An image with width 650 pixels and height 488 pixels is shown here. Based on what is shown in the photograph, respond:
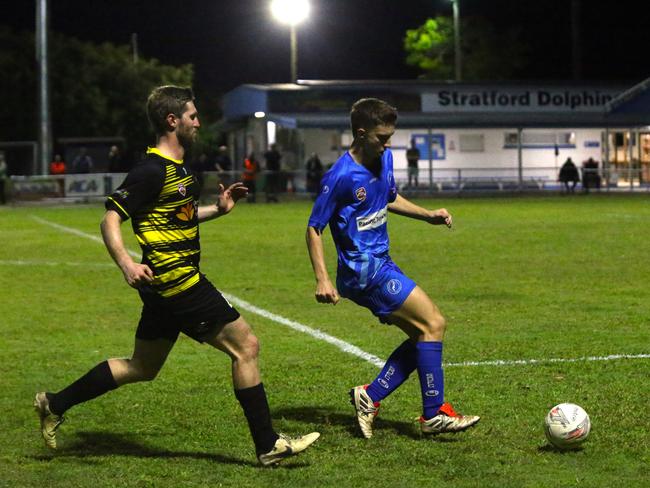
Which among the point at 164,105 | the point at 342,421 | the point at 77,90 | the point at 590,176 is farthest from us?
the point at 77,90

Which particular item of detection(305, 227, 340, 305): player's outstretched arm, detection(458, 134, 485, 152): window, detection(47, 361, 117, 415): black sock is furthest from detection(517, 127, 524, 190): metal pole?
detection(47, 361, 117, 415): black sock

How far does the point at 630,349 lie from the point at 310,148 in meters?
39.1

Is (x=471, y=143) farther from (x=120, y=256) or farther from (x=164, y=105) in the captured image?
(x=120, y=256)

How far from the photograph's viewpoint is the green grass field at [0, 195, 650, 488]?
19.3ft

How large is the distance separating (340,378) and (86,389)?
7.89 ft

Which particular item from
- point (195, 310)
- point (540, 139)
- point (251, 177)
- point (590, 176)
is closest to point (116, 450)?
point (195, 310)

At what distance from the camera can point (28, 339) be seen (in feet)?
33.9

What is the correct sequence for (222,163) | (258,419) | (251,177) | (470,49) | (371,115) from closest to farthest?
(258,419)
(371,115)
(251,177)
(222,163)
(470,49)

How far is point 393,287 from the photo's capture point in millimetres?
6422

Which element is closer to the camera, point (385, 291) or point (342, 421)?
point (385, 291)

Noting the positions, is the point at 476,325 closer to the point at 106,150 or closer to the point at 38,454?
the point at 38,454

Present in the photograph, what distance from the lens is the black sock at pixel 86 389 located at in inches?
245

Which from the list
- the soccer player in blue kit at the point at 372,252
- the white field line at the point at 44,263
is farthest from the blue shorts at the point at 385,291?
the white field line at the point at 44,263

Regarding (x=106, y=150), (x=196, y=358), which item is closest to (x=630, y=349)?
(x=196, y=358)
